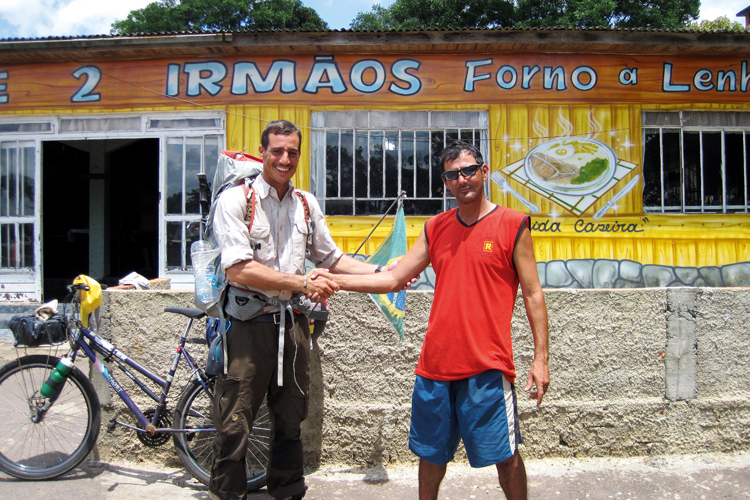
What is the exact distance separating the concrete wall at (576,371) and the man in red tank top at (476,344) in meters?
1.09

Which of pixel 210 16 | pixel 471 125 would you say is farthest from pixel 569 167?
pixel 210 16

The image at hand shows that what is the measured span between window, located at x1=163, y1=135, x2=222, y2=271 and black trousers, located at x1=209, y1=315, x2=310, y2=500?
5.60 m

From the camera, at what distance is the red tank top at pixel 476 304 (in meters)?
2.36

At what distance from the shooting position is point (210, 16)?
1024 inches

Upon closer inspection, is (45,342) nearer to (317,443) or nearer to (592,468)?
(317,443)

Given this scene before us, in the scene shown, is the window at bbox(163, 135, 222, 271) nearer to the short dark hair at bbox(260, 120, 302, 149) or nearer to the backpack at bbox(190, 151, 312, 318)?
the backpack at bbox(190, 151, 312, 318)

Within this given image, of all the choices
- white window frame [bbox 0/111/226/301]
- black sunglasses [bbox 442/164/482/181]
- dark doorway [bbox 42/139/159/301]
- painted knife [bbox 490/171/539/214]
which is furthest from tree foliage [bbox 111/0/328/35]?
black sunglasses [bbox 442/164/482/181]

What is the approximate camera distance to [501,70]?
7.61 meters

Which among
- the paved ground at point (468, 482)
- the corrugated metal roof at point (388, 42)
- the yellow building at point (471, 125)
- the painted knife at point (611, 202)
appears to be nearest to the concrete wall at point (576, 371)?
the paved ground at point (468, 482)

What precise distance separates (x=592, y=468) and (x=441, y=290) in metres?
2.02

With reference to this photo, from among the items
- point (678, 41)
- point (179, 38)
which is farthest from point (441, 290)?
point (678, 41)

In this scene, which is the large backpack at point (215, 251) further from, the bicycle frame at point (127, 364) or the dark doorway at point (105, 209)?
the dark doorway at point (105, 209)

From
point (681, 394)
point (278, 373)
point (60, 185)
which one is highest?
point (60, 185)

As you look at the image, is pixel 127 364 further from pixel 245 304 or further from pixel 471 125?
pixel 471 125
